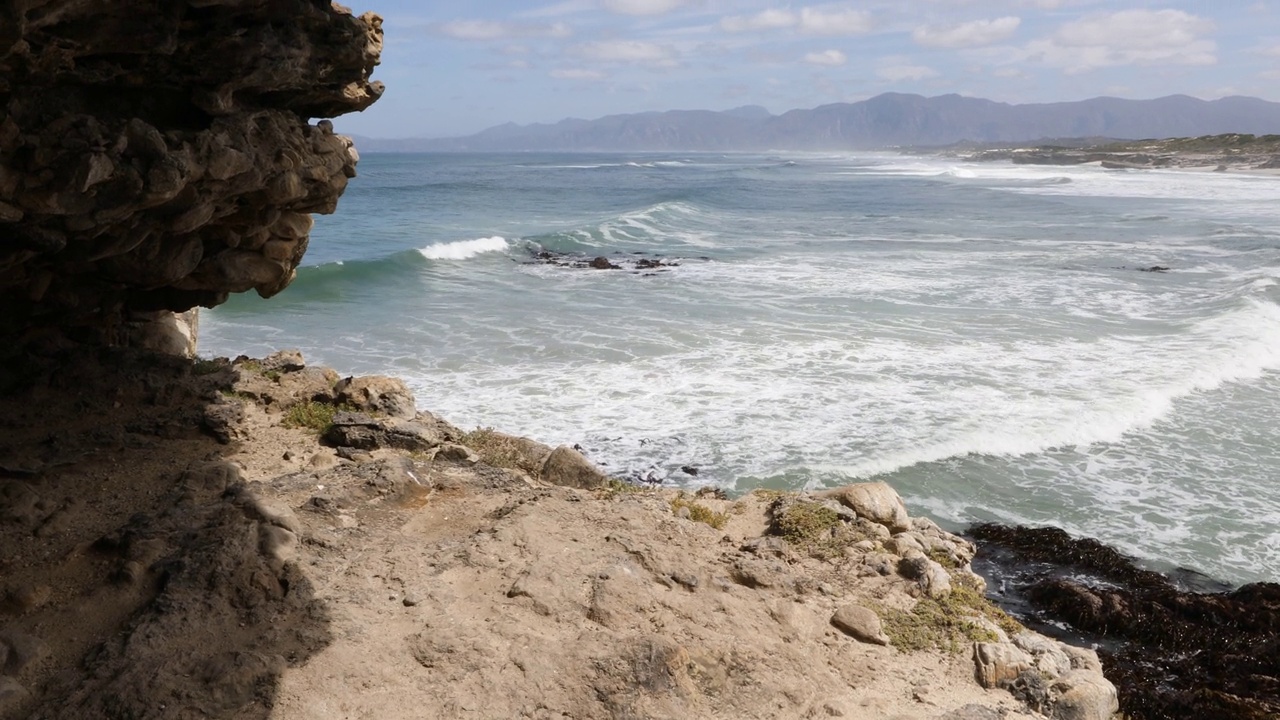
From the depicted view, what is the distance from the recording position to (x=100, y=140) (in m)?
5.66

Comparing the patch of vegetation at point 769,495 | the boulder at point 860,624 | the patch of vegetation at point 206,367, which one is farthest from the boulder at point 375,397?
the boulder at point 860,624

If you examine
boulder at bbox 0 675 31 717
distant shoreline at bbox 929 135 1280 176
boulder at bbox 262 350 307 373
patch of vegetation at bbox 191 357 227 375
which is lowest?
boulder at bbox 0 675 31 717

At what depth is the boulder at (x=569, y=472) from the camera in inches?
353

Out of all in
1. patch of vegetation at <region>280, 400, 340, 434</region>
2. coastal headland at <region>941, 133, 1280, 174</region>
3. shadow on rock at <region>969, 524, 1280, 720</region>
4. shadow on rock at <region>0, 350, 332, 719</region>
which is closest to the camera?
shadow on rock at <region>0, 350, 332, 719</region>

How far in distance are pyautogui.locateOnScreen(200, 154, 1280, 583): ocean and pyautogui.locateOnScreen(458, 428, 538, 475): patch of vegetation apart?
2474mm

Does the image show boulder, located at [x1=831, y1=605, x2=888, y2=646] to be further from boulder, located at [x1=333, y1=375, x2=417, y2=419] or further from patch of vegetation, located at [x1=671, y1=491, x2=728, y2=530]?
boulder, located at [x1=333, y1=375, x2=417, y2=419]

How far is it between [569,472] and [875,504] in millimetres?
2970

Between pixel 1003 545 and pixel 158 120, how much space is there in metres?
9.20

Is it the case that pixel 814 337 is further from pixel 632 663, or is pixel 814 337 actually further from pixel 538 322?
pixel 632 663

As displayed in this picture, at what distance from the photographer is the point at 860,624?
6.88 metres

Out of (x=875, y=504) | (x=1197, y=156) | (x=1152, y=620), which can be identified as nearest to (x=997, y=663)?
(x=875, y=504)

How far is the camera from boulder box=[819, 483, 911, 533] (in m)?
8.80

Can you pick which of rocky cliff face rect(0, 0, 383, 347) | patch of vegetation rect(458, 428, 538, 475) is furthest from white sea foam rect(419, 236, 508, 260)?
rocky cliff face rect(0, 0, 383, 347)

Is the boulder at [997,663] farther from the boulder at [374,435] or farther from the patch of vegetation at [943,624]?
the boulder at [374,435]
